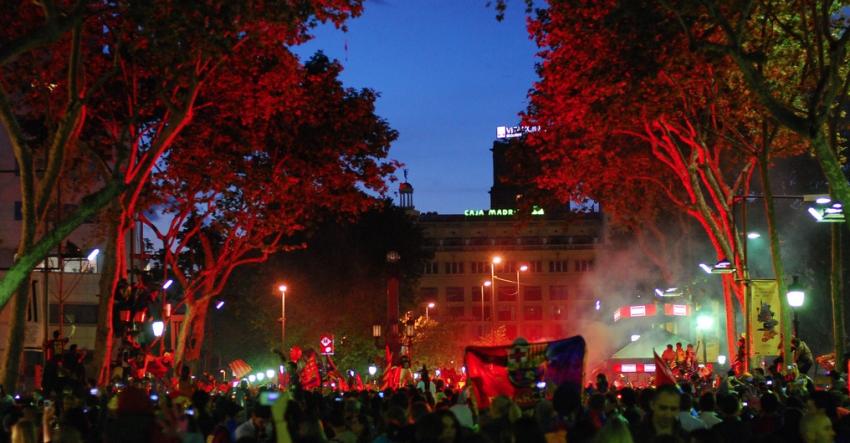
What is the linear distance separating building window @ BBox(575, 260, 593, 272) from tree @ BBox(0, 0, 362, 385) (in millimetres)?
83301

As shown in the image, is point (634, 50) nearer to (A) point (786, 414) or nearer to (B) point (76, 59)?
(B) point (76, 59)

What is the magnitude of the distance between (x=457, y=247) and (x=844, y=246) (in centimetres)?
6448

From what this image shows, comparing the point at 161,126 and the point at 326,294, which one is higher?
the point at 161,126

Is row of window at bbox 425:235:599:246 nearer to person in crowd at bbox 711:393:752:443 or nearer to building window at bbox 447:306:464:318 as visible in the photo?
building window at bbox 447:306:464:318

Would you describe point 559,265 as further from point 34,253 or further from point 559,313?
point 34,253

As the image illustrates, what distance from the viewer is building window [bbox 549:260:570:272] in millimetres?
110500

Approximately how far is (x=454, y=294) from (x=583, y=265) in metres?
12.9

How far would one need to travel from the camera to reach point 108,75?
66.0ft

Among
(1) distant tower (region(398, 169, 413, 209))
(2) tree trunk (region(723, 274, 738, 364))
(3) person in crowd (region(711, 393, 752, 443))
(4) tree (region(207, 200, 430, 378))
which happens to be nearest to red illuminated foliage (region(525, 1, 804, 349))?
(2) tree trunk (region(723, 274, 738, 364))

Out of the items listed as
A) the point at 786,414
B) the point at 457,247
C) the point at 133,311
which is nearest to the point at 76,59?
the point at 133,311

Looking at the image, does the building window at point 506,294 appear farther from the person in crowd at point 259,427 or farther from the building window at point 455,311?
the person in crowd at point 259,427

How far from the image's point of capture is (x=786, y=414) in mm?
10508

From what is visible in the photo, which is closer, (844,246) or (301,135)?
(301,135)

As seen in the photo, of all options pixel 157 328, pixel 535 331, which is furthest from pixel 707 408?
pixel 535 331
